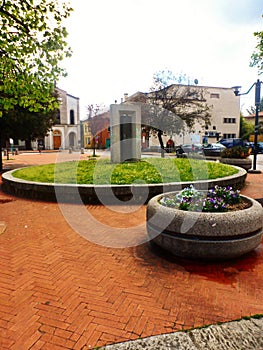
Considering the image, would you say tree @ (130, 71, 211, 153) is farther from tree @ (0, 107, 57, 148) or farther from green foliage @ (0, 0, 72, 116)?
green foliage @ (0, 0, 72, 116)

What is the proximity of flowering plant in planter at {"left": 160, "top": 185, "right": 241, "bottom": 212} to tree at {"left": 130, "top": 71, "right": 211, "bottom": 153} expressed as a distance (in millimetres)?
15777

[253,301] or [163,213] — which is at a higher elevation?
[163,213]

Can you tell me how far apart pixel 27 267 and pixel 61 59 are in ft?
18.3

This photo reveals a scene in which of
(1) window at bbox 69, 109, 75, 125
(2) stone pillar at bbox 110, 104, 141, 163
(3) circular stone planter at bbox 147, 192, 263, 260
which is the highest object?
(1) window at bbox 69, 109, 75, 125

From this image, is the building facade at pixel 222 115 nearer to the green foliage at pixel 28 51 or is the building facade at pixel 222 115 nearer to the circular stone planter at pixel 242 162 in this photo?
the circular stone planter at pixel 242 162

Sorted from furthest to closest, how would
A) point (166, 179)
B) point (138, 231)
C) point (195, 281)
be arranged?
1. point (166, 179)
2. point (138, 231)
3. point (195, 281)

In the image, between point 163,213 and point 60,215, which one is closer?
point 163,213

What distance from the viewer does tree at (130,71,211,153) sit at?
19.7 m

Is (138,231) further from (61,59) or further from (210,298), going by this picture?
(61,59)

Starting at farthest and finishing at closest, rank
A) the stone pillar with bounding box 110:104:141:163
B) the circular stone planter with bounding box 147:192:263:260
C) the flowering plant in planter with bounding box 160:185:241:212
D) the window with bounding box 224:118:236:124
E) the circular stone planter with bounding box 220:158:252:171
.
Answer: the window with bounding box 224:118:236:124, the circular stone planter with bounding box 220:158:252:171, the stone pillar with bounding box 110:104:141:163, the flowering plant in planter with bounding box 160:185:241:212, the circular stone planter with bounding box 147:192:263:260

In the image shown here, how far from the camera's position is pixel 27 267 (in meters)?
3.39

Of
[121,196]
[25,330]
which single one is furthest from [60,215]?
[25,330]

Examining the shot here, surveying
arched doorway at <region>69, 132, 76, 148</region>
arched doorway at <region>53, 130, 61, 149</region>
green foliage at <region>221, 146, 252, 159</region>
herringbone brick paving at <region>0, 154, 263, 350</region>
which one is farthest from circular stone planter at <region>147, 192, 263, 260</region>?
arched doorway at <region>69, 132, 76, 148</region>

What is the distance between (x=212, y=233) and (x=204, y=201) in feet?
2.03
